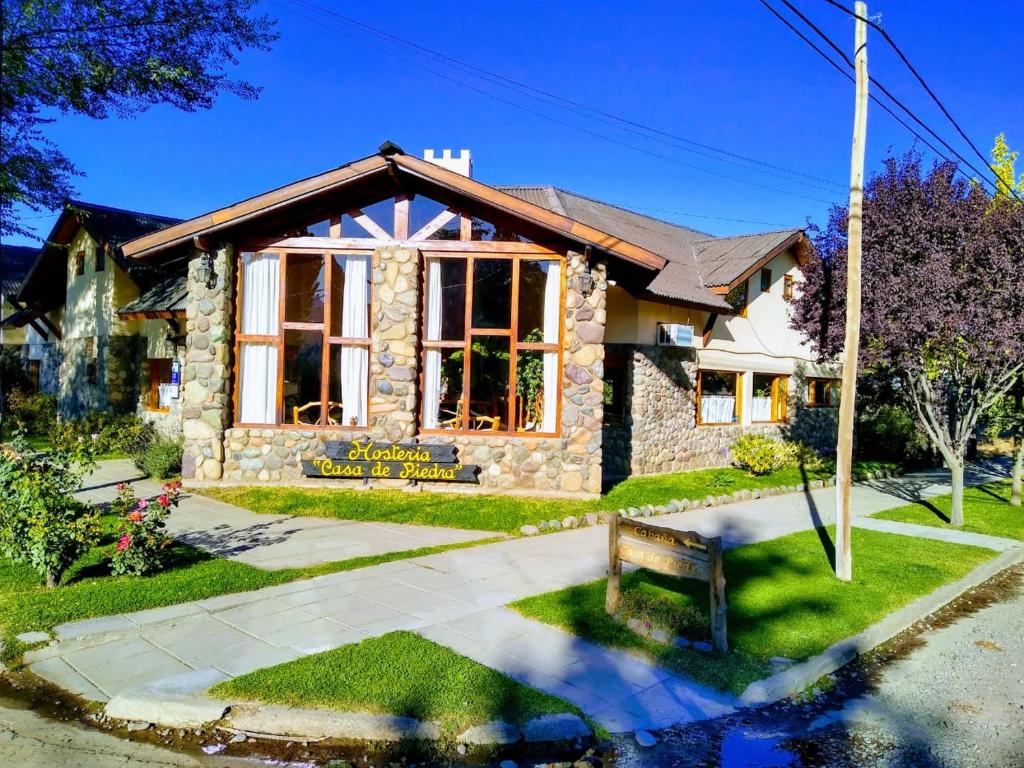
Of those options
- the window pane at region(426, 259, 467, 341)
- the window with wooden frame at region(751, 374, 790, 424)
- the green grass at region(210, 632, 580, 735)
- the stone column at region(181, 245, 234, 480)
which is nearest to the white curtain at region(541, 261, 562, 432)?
the window pane at region(426, 259, 467, 341)

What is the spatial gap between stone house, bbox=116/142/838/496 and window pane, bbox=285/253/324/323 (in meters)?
0.03

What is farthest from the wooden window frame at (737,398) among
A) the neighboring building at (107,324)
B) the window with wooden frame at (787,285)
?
the neighboring building at (107,324)

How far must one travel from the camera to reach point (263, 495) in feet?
38.3

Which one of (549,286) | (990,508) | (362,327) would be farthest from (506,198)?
(990,508)

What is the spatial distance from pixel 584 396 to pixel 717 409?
7.28m

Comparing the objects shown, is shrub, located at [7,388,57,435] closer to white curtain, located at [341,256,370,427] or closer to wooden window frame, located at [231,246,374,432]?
wooden window frame, located at [231,246,374,432]

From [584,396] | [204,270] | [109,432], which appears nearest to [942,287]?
[584,396]

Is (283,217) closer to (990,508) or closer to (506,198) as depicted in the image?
(506,198)

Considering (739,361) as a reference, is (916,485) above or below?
below

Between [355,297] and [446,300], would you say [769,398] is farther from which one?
[355,297]

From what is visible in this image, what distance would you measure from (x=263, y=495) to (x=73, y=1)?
30.6 feet

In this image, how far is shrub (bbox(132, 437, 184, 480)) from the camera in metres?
13.3

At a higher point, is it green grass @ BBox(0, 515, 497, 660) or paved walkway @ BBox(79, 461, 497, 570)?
Answer: green grass @ BBox(0, 515, 497, 660)

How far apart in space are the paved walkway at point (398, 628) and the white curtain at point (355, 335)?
4654 mm
